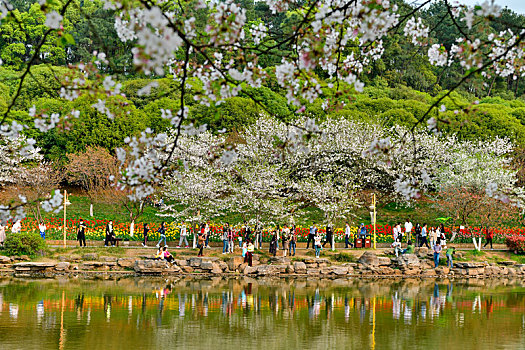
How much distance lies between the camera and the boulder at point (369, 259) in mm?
30344

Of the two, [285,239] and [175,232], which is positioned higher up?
[175,232]

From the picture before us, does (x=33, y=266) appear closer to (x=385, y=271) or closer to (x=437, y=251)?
(x=385, y=271)

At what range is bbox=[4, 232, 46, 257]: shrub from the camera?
28359 millimetres

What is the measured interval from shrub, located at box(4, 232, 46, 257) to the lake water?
3644 millimetres

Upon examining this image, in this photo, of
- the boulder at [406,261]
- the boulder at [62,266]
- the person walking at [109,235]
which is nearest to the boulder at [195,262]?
the person walking at [109,235]

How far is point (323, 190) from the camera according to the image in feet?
113

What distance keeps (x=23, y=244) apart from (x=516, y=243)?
25.6 m

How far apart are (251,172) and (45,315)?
17322 mm

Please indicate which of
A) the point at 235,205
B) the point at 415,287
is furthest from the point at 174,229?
the point at 415,287

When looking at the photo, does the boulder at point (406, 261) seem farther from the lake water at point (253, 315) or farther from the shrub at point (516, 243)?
the shrub at point (516, 243)

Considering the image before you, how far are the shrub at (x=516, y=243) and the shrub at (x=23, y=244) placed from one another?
969 inches

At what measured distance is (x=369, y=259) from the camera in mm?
30453

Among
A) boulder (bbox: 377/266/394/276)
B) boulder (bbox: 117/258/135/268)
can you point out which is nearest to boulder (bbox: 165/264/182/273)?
boulder (bbox: 117/258/135/268)

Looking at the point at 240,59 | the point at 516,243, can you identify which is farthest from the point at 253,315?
the point at 516,243
